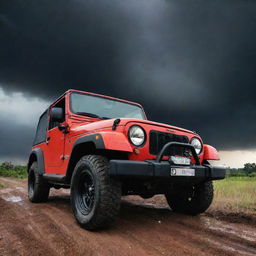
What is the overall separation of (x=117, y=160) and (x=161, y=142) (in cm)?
74

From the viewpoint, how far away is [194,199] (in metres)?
4.07

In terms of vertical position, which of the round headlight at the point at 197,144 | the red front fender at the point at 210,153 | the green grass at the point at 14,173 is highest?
the round headlight at the point at 197,144

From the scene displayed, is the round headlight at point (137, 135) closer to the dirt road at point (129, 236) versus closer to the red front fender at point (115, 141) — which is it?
the red front fender at point (115, 141)

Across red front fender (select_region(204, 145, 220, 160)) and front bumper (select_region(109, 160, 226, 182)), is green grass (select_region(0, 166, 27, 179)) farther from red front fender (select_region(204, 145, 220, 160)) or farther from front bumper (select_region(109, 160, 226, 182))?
front bumper (select_region(109, 160, 226, 182))

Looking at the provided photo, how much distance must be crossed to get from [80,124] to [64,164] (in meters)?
0.71

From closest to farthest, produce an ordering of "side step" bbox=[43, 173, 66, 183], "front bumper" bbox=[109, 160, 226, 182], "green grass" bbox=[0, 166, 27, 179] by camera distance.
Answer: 1. "front bumper" bbox=[109, 160, 226, 182]
2. "side step" bbox=[43, 173, 66, 183]
3. "green grass" bbox=[0, 166, 27, 179]

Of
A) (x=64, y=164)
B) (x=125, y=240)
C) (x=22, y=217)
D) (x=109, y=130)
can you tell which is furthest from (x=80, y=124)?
(x=125, y=240)

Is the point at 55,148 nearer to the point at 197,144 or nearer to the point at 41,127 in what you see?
the point at 41,127

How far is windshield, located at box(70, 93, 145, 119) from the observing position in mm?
4301

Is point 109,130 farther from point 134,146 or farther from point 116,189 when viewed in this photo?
point 116,189

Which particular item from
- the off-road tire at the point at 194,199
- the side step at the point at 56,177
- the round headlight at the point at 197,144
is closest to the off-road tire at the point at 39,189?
the side step at the point at 56,177

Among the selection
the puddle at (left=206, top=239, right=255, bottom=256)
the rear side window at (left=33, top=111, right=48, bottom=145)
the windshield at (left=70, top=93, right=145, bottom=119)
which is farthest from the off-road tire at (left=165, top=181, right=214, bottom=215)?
the rear side window at (left=33, top=111, right=48, bottom=145)

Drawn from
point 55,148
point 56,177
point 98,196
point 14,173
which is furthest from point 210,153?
point 14,173

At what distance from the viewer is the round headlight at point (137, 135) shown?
2965 mm
